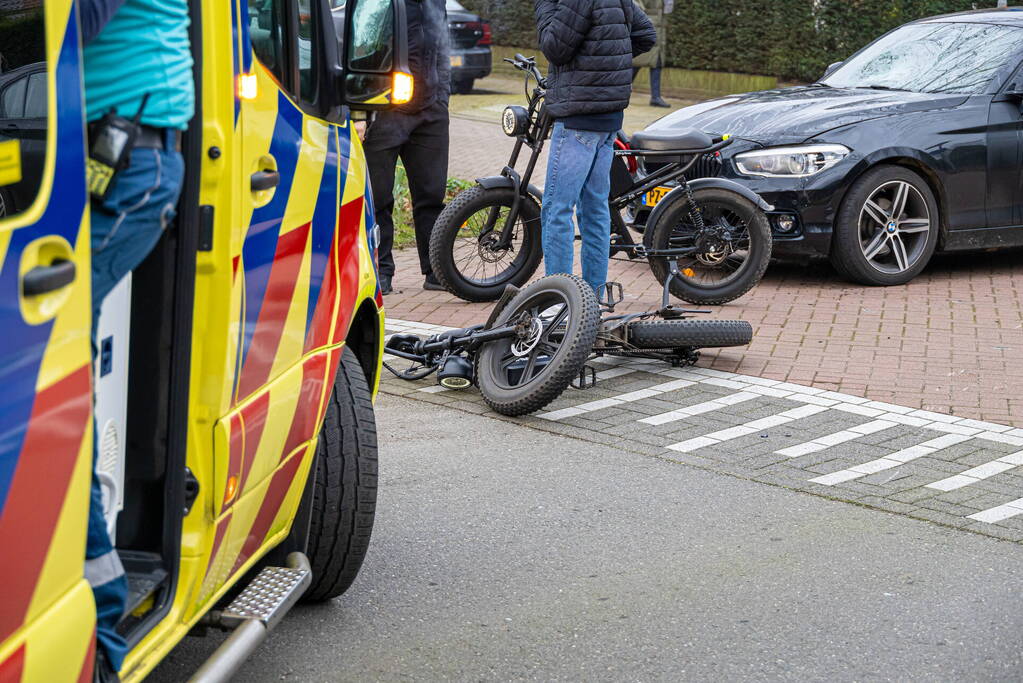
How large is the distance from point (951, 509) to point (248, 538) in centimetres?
272

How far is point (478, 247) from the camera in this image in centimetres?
823

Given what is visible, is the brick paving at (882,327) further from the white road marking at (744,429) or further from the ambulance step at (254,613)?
the ambulance step at (254,613)

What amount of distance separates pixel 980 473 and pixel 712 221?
308cm

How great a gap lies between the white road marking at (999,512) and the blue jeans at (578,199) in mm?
3012

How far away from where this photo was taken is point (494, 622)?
3.93 meters

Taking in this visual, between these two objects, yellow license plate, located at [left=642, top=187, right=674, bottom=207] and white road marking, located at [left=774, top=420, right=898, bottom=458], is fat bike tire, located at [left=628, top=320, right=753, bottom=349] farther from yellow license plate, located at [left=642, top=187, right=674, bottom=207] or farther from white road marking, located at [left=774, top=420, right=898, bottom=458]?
yellow license plate, located at [left=642, top=187, right=674, bottom=207]

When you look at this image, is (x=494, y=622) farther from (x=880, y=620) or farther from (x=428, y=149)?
(x=428, y=149)

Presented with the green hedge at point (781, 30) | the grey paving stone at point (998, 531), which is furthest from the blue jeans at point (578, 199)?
the green hedge at point (781, 30)

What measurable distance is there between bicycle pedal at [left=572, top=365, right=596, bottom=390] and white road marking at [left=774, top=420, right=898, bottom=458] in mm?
1070

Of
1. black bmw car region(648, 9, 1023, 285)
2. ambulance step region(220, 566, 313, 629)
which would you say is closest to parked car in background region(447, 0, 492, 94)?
black bmw car region(648, 9, 1023, 285)

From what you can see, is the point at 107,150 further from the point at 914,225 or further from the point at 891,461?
the point at 914,225

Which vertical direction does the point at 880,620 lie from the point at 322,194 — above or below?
below

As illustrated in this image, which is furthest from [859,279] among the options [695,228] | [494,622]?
[494,622]

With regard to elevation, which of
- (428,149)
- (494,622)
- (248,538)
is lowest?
(494,622)
